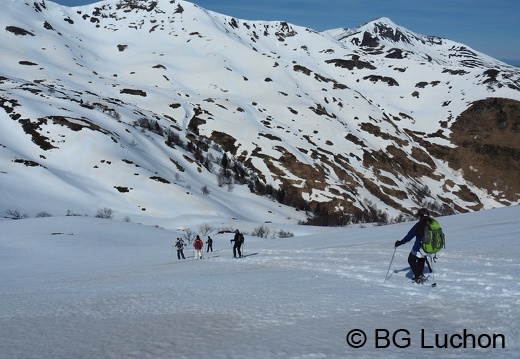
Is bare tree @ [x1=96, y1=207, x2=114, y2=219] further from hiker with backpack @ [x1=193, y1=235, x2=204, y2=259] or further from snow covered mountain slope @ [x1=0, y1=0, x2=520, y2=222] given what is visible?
hiker with backpack @ [x1=193, y1=235, x2=204, y2=259]

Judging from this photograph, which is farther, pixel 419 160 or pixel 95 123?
pixel 419 160

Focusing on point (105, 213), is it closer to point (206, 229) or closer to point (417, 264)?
point (206, 229)

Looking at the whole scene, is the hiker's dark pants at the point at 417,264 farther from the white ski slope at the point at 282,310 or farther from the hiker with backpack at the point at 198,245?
the hiker with backpack at the point at 198,245

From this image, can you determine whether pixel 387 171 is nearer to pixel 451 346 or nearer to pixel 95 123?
pixel 95 123

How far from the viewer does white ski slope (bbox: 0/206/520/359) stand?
7562 millimetres

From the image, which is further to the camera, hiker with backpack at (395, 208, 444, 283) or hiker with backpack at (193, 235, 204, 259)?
hiker with backpack at (193, 235, 204, 259)

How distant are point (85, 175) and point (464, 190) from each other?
133 meters

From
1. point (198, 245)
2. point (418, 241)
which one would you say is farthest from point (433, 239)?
point (198, 245)

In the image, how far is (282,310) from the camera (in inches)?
402

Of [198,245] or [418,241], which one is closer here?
[418,241]

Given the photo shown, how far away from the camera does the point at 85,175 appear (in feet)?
302

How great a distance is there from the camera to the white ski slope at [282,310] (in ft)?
24.8

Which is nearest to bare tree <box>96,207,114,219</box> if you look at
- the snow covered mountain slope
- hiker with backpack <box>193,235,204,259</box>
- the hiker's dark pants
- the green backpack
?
the snow covered mountain slope

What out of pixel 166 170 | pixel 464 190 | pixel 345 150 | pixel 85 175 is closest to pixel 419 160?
pixel 464 190
